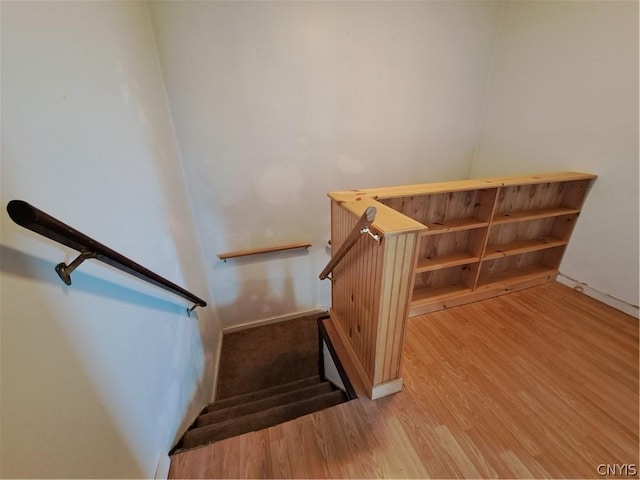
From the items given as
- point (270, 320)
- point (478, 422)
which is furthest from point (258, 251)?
point (478, 422)

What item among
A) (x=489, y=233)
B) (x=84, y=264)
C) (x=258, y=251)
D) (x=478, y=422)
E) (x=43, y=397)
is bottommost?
(x=478, y=422)

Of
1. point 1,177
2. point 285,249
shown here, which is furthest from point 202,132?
point 1,177

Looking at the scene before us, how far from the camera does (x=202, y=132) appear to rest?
7.12 feet

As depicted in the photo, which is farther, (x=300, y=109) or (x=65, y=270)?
(x=300, y=109)

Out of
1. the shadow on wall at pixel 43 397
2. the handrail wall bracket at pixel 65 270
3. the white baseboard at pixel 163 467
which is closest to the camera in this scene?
the shadow on wall at pixel 43 397

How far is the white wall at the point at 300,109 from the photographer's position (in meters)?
2.04

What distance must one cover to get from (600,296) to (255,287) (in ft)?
10.9

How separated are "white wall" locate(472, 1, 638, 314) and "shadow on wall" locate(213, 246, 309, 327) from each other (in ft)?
8.75

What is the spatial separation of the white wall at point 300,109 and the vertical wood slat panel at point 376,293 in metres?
1.11

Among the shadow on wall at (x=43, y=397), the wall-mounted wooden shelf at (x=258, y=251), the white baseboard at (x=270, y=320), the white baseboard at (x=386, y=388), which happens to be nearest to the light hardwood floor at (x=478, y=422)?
the white baseboard at (x=386, y=388)

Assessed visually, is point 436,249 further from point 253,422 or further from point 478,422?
point 253,422

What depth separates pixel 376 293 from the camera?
1271 millimetres

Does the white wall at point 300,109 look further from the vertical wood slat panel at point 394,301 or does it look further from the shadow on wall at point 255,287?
the vertical wood slat panel at point 394,301

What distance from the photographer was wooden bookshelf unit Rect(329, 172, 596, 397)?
1258 mm
